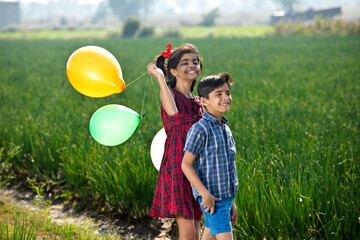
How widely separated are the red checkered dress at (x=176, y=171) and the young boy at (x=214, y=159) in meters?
0.19

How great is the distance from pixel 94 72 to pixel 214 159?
2.74 feet

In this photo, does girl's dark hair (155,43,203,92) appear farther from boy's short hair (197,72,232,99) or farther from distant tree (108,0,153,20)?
distant tree (108,0,153,20)

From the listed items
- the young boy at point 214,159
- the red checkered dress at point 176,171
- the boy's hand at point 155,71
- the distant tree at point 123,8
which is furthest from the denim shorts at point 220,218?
the distant tree at point 123,8

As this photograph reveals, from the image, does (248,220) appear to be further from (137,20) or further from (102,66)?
(137,20)

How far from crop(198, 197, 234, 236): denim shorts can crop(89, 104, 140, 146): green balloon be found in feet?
2.09

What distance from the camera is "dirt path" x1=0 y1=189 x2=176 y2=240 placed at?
10.5 feet

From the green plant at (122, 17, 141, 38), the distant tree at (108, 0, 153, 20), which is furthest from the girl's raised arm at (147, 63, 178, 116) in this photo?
the distant tree at (108, 0, 153, 20)

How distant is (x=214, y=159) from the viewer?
6.72 feet

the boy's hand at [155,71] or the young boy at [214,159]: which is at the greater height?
the boy's hand at [155,71]

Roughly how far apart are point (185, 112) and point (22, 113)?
4384mm

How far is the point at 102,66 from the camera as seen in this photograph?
2.38 meters

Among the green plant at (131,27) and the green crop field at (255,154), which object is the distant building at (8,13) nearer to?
the green plant at (131,27)

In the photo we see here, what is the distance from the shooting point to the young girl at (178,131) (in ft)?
7.39

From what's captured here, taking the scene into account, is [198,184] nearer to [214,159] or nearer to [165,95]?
[214,159]
